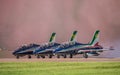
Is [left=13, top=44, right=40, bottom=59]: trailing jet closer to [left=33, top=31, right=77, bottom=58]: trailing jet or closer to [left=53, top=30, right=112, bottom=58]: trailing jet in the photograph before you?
[left=33, top=31, right=77, bottom=58]: trailing jet

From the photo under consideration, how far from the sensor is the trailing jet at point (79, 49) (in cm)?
5204

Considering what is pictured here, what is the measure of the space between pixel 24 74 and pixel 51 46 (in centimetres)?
3551

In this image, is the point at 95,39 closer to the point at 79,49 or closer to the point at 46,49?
the point at 79,49

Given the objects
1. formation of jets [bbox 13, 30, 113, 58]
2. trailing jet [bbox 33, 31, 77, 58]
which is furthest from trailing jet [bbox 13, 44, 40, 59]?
trailing jet [bbox 33, 31, 77, 58]

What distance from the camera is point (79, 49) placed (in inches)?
2111

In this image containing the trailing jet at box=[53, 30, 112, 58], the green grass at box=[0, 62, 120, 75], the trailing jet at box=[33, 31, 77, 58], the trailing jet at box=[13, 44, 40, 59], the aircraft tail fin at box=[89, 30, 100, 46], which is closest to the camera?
the green grass at box=[0, 62, 120, 75]

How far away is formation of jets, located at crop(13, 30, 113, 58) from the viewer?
5244cm

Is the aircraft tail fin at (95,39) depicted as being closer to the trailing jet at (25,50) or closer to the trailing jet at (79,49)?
the trailing jet at (79,49)

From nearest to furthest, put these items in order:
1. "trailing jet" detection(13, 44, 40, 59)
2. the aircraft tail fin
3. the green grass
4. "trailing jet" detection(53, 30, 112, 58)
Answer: the green grass → "trailing jet" detection(53, 30, 112, 58) → "trailing jet" detection(13, 44, 40, 59) → the aircraft tail fin

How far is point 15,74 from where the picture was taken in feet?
65.8

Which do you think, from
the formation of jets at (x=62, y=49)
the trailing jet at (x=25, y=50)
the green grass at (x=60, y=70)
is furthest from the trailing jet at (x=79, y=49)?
the green grass at (x=60, y=70)

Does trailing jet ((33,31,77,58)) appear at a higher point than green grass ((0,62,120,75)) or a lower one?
higher

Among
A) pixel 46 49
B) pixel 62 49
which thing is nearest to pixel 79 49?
pixel 62 49

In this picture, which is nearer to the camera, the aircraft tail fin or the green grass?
the green grass
